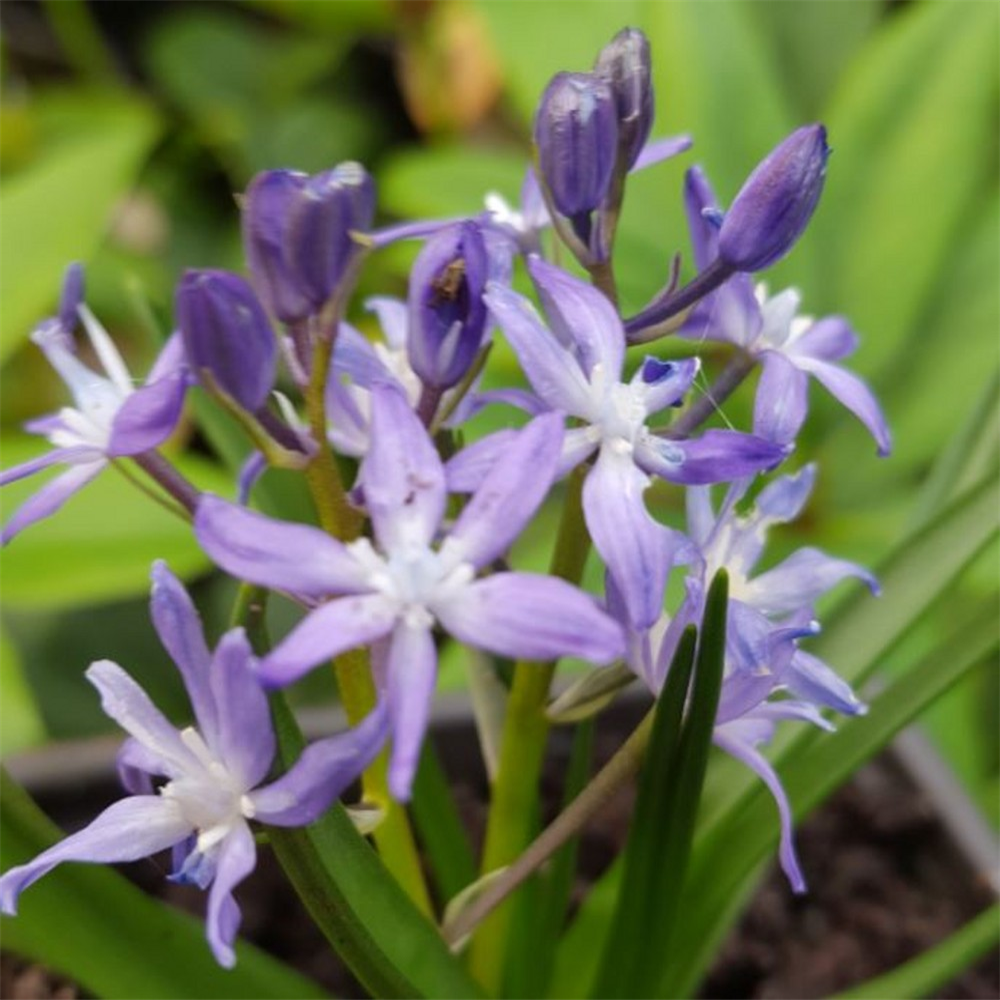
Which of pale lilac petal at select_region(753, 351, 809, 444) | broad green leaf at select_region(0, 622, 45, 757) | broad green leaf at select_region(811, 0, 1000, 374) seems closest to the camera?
pale lilac petal at select_region(753, 351, 809, 444)

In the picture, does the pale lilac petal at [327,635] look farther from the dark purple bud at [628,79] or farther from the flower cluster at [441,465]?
the dark purple bud at [628,79]

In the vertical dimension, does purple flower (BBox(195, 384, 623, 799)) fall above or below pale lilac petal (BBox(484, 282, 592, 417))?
below

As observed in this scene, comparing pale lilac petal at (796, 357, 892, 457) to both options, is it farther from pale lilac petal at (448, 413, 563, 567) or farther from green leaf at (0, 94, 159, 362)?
green leaf at (0, 94, 159, 362)

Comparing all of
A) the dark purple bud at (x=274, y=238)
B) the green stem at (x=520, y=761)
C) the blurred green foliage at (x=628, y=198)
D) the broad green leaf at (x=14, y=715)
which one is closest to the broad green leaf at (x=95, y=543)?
the blurred green foliage at (x=628, y=198)

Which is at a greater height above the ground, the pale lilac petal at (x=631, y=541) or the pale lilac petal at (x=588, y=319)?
the pale lilac petal at (x=588, y=319)

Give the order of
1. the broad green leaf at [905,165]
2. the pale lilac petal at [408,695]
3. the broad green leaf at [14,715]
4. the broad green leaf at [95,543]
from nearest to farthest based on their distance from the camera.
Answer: the pale lilac petal at [408,695]
the broad green leaf at [14,715]
the broad green leaf at [95,543]
the broad green leaf at [905,165]

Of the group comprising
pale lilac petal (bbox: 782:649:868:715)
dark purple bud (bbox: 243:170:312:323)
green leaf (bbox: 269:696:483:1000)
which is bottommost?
green leaf (bbox: 269:696:483:1000)

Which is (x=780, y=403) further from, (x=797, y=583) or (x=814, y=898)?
(x=814, y=898)

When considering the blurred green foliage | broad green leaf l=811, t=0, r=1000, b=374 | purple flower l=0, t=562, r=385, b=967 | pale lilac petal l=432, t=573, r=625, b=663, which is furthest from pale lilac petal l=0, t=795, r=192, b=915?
broad green leaf l=811, t=0, r=1000, b=374
